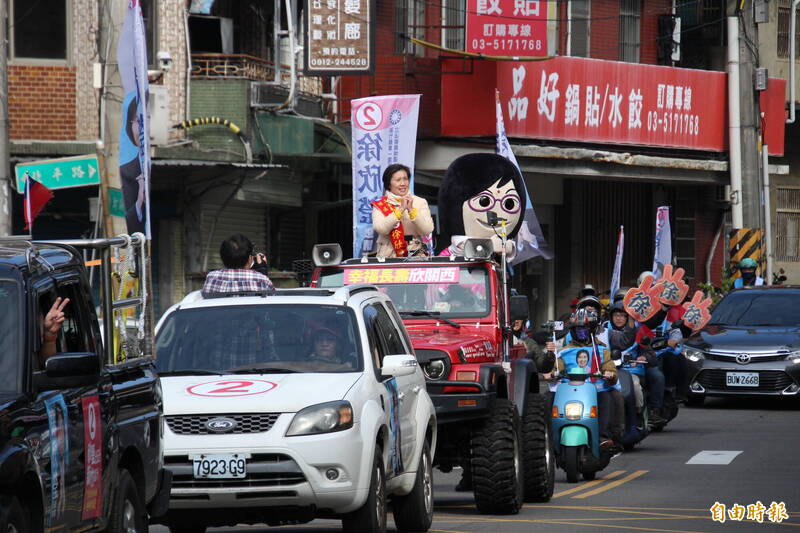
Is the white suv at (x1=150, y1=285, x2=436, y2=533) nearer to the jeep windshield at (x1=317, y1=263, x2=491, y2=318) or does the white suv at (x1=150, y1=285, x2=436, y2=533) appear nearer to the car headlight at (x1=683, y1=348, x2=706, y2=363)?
the jeep windshield at (x1=317, y1=263, x2=491, y2=318)

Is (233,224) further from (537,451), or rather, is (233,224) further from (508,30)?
(537,451)

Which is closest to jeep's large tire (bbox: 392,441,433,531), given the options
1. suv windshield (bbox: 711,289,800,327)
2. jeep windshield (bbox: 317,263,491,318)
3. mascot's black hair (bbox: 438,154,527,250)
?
jeep windshield (bbox: 317,263,491,318)

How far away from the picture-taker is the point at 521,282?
3453cm

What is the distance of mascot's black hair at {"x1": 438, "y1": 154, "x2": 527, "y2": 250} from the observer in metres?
19.0

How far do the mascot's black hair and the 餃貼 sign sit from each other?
16.0 ft

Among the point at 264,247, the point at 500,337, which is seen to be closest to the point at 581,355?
the point at 500,337

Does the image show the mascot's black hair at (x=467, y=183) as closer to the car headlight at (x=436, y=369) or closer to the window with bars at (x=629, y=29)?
the car headlight at (x=436, y=369)

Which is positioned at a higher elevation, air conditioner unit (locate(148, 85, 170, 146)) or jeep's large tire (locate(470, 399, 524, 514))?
air conditioner unit (locate(148, 85, 170, 146))

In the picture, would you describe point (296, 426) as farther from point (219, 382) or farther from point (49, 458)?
point (49, 458)

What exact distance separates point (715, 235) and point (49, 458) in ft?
109

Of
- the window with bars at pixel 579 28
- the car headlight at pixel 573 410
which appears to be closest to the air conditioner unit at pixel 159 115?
the car headlight at pixel 573 410

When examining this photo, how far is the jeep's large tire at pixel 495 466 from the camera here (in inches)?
505

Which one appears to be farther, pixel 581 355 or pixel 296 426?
pixel 581 355

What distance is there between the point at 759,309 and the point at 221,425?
16.8 meters
